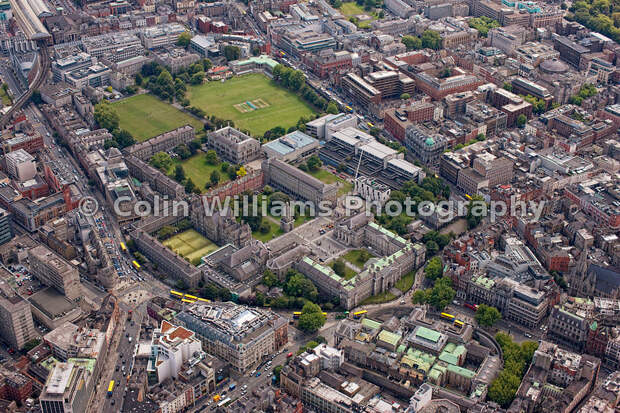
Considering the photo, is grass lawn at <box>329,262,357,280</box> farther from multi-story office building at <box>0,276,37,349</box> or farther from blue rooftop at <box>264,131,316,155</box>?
multi-story office building at <box>0,276,37,349</box>

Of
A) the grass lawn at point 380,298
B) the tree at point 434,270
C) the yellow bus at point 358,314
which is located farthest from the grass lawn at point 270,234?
the tree at point 434,270

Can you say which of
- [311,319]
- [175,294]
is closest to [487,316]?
[311,319]

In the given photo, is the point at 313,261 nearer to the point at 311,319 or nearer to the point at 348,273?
the point at 348,273

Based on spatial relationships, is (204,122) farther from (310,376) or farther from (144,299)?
(310,376)

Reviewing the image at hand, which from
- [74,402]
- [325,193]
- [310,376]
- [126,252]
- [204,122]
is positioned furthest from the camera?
[204,122]

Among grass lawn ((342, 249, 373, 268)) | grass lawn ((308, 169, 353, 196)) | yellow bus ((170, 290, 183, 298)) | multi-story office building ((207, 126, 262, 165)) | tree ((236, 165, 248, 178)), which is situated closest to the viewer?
yellow bus ((170, 290, 183, 298))

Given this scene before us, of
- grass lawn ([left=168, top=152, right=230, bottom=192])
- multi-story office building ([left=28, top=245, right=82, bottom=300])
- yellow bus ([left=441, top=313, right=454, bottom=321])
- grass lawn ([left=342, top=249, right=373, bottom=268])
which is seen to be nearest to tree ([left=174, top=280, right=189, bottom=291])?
multi-story office building ([left=28, top=245, right=82, bottom=300])

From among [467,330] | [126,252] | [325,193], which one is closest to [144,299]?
[126,252]
